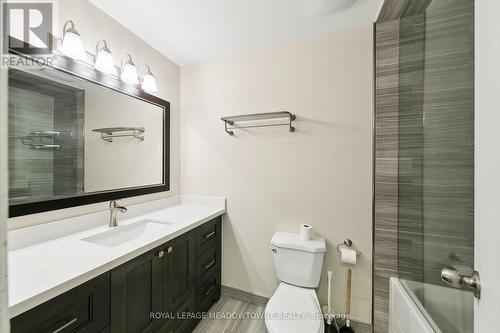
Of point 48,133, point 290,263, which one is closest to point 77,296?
point 48,133

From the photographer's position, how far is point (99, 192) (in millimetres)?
1433

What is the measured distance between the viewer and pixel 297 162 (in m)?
1.74

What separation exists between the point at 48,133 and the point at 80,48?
53cm

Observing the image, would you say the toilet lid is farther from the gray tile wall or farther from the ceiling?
the ceiling

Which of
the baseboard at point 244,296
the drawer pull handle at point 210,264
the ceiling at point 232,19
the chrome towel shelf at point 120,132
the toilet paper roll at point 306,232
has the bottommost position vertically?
the baseboard at point 244,296

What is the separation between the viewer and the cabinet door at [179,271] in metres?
1.33

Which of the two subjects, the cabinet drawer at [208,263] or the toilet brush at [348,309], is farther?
the cabinet drawer at [208,263]

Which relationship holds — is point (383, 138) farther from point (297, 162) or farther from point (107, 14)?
point (107, 14)

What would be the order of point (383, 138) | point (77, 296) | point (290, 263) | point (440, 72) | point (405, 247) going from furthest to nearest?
point (290, 263) → point (383, 138) → point (405, 247) → point (440, 72) → point (77, 296)

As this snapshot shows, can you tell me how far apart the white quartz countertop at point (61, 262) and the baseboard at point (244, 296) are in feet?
3.02

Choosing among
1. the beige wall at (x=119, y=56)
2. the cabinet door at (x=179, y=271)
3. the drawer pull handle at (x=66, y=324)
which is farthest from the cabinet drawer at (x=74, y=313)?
the beige wall at (x=119, y=56)

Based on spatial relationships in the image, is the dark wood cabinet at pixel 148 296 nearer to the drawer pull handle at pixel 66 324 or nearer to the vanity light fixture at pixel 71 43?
the drawer pull handle at pixel 66 324

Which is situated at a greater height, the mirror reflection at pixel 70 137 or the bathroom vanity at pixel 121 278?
the mirror reflection at pixel 70 137

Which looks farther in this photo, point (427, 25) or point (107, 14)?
point (107, 14)
